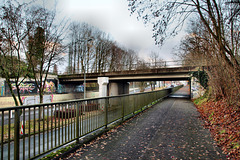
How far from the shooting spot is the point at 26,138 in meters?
2.82

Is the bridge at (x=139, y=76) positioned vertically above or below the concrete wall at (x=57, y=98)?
above

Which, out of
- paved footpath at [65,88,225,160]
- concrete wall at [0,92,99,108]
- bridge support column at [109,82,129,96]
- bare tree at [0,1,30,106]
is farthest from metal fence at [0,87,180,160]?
bridge support column at [109,82,129,96]

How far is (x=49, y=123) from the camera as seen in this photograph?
3271 mm

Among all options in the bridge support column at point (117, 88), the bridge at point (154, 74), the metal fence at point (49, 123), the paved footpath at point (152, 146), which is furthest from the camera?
the bridge support column at point (117, 88)

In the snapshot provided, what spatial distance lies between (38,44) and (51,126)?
9108 millimetres

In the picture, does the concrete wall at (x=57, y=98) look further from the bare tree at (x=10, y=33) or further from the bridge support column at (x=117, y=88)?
the bare tree at (x=10, y=33)

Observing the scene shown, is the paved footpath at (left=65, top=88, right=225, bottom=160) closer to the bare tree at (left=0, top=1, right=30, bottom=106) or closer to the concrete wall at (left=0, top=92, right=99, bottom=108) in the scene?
the bare tree at (left=0, top=1, right=30, bottom=106)

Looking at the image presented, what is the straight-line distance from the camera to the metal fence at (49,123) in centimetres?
254

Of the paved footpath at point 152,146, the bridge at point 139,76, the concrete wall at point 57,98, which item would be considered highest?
the bridge at point 139,76

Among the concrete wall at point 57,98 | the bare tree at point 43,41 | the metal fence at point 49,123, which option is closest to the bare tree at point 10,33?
the bare tree at point 43,41

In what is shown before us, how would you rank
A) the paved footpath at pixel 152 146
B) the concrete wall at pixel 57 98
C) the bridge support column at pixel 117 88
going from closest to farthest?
the paved footpath at pixel 152 146 < the concrete wall at pixel 57 98 < the bridge support column at pixel 117 88

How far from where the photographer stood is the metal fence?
2.54 meters

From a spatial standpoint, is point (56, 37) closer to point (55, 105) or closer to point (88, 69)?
point (55, 105)

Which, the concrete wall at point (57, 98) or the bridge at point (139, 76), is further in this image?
the bridge at point (139, 76)
